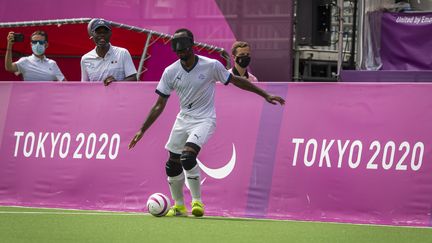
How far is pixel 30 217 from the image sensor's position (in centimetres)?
1144

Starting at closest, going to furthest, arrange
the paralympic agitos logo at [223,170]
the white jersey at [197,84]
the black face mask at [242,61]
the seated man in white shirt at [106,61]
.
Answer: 1. the white jersey at [197,84]
2. the paralympic agitos logo at [223,170]
3. the black face mask at [242,61]
4. the seated man in white shirt at [106,61]

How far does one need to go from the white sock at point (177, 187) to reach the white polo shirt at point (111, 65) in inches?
92.3

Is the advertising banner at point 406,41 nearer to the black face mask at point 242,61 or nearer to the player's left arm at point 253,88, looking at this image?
the black face mask at point 242,61

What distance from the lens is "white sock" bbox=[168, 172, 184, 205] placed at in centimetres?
1186

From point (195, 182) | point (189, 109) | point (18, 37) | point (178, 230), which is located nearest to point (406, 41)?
point (18, 37)

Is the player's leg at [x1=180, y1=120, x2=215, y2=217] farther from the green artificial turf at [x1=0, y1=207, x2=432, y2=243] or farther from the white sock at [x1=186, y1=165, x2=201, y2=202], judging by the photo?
the green artificial turf at [x1=0, y1=207, x2=432, y2=243]

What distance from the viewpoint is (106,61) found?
13742mm

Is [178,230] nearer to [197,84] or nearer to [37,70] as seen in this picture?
[197,84]

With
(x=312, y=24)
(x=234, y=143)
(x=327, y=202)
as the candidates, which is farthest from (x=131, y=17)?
(x=327, y=202)

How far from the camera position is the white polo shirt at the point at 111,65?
1369 cm

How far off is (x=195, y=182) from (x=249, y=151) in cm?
96

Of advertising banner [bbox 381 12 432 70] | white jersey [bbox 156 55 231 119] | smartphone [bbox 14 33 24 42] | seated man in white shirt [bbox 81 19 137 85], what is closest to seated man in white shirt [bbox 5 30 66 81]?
smartphone [bbox 14 33 24 42]

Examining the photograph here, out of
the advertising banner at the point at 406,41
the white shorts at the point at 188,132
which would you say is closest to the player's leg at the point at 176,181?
the white shorts at the point at 188,132

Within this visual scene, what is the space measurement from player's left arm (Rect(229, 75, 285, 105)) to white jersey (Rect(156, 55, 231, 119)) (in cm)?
11
